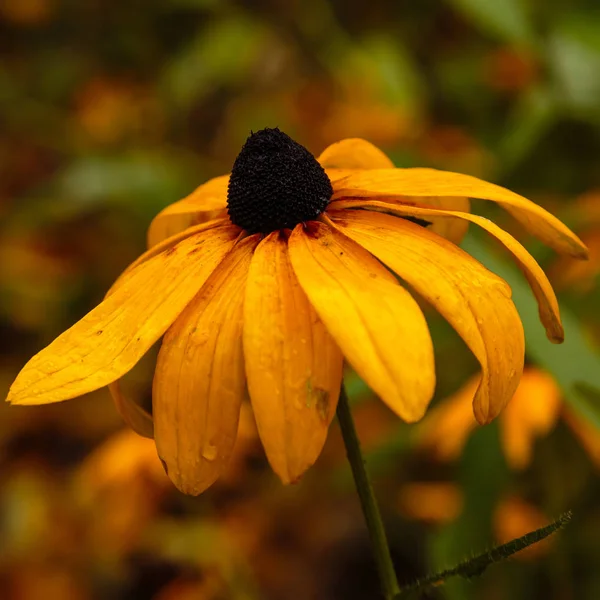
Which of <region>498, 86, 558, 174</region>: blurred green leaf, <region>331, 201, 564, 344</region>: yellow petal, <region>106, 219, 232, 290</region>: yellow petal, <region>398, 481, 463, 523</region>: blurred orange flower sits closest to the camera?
<region>331, 201, 564, 344</region>: yellow petal

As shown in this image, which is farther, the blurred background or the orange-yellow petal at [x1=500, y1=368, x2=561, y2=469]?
the blurred background

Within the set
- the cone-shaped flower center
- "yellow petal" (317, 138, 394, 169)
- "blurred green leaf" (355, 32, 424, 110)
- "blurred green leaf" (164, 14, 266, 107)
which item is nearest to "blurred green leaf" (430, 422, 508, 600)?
"yellow petal" (317, 138, 394, 169)

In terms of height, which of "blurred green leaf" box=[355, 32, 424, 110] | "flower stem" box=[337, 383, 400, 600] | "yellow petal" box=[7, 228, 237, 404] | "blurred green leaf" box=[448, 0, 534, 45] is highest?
"blurred green leaf" box=[448, 0, 534, 45]

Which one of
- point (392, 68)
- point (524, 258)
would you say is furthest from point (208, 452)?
point (392, 68)

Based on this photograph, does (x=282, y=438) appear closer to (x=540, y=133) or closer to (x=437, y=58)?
(x=540, y=133)

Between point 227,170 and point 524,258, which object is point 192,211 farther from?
point 227,170

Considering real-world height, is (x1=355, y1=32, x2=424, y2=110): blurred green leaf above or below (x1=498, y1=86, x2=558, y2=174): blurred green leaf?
above

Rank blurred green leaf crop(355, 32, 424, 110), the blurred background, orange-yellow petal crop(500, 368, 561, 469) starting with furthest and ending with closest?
blurred green leaf crop(355, 32, 424, 110) → the blurred background → orange-yellow petal crop(500, 368, 561, 469)

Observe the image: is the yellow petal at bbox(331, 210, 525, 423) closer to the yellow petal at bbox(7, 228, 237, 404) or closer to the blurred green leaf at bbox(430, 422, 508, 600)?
the yellow petal at bbox(7, 228, 237, 404)
